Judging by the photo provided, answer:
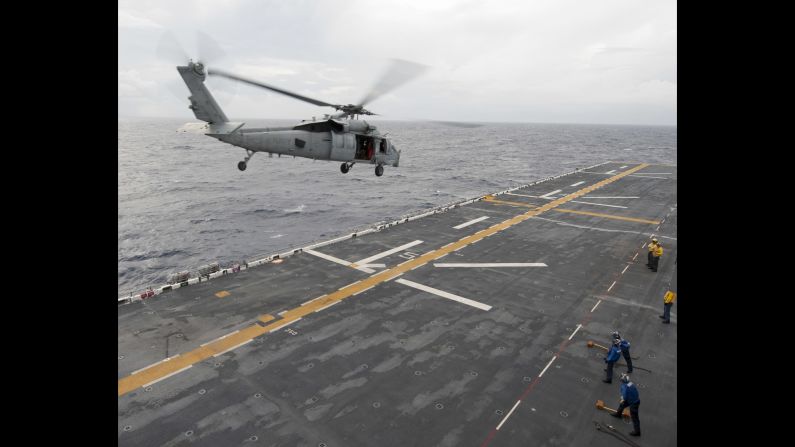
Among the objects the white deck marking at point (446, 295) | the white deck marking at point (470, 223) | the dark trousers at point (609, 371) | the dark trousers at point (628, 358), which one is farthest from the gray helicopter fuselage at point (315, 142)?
the dark trousers at point (628, 358)

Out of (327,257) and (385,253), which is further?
(385,253)

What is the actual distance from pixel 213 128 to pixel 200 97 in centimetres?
144

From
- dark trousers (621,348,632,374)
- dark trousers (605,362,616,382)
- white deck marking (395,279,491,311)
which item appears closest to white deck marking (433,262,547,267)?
white deck marking (395,279,491,311)

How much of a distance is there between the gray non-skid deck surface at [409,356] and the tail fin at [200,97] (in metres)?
10.5

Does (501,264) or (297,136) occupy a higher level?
(297,136)

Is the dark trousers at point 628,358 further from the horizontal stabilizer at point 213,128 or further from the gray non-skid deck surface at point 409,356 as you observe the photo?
the horizontal stabilizer at point 213,128

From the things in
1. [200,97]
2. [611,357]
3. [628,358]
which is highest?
[200,97]

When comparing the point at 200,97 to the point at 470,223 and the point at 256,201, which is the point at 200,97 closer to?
the point at 470,223

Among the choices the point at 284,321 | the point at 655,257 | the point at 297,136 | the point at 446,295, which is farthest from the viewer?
the point at 655,257

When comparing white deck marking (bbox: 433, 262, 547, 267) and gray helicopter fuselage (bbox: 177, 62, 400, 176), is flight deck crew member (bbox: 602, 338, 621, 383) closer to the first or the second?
white deck marking (bbox: 433, 262, 547, 267)

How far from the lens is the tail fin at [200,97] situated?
18.0 meters

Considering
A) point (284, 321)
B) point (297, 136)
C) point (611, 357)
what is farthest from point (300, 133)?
point (611, 357)

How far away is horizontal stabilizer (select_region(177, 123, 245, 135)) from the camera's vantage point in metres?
19.3

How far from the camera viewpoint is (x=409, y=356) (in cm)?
1905
